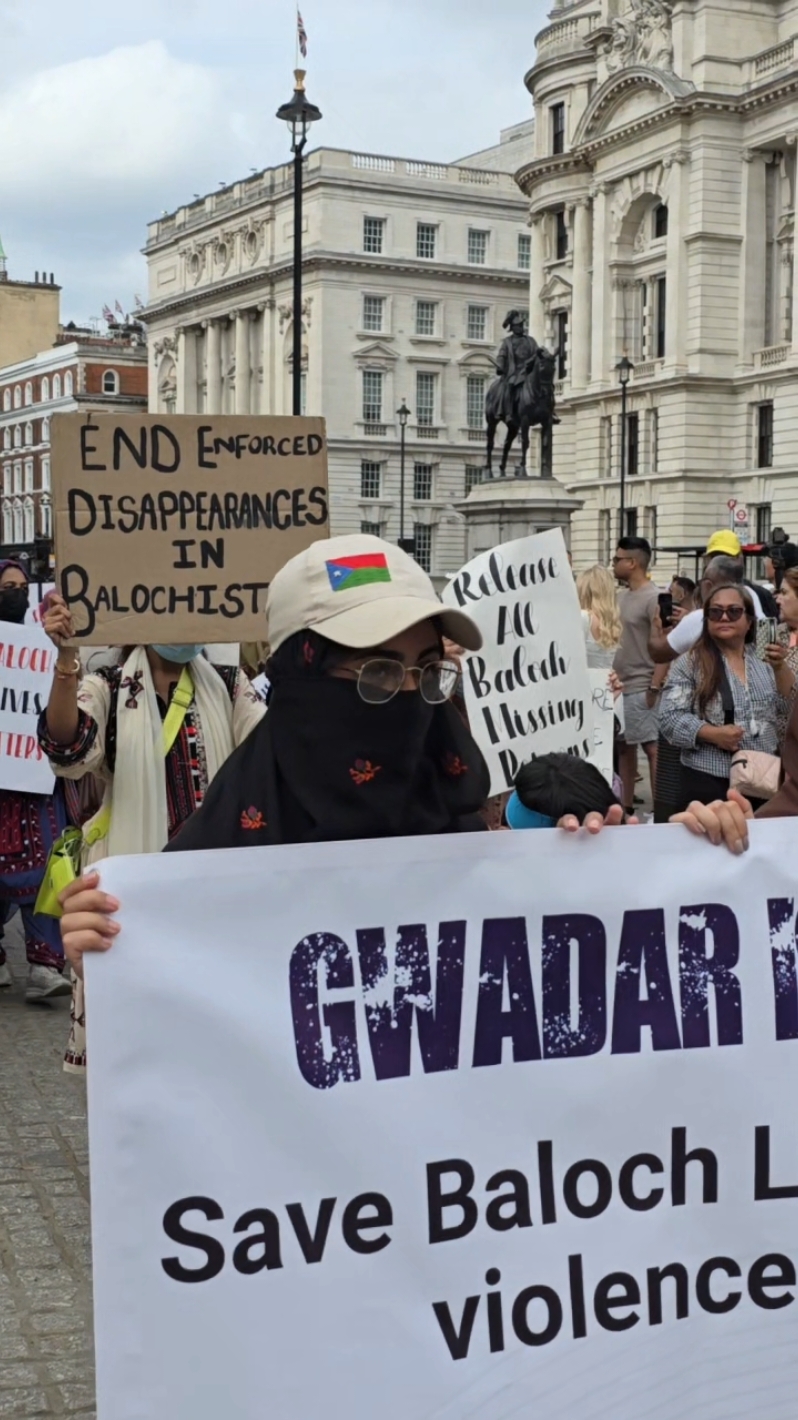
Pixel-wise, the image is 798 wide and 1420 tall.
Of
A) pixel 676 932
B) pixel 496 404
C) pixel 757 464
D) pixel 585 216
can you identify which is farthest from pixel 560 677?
pixel 585 216

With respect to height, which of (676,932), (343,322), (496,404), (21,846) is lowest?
(21,846)

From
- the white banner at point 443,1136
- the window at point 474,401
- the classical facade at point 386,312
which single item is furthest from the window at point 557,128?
the white banner at point 443,1136

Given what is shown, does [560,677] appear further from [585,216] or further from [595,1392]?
[585,216]

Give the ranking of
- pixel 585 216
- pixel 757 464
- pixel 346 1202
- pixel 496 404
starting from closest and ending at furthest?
pixel 346 1202 < pixel 496 404 < pixel 757 464 < pixel 585 216

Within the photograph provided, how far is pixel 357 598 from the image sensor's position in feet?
7.92

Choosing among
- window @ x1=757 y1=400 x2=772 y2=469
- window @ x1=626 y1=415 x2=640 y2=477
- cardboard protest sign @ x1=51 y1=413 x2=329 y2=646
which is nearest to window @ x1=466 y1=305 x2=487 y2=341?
window @ x1=626 y1=415 x2=640 y2=477

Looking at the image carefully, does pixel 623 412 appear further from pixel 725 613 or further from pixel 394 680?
pixel 394 680

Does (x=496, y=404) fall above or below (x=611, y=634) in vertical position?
above

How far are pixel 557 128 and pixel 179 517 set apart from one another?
63.9 metres

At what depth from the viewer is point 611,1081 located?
7.88ft

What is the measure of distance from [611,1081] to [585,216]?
205 feet

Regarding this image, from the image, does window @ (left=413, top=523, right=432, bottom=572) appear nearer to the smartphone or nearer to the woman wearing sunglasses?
the smartphone

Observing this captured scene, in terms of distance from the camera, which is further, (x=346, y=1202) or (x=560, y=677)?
(x=560, y=677)

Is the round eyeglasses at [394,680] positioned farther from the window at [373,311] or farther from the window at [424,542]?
the window at [373,311]
